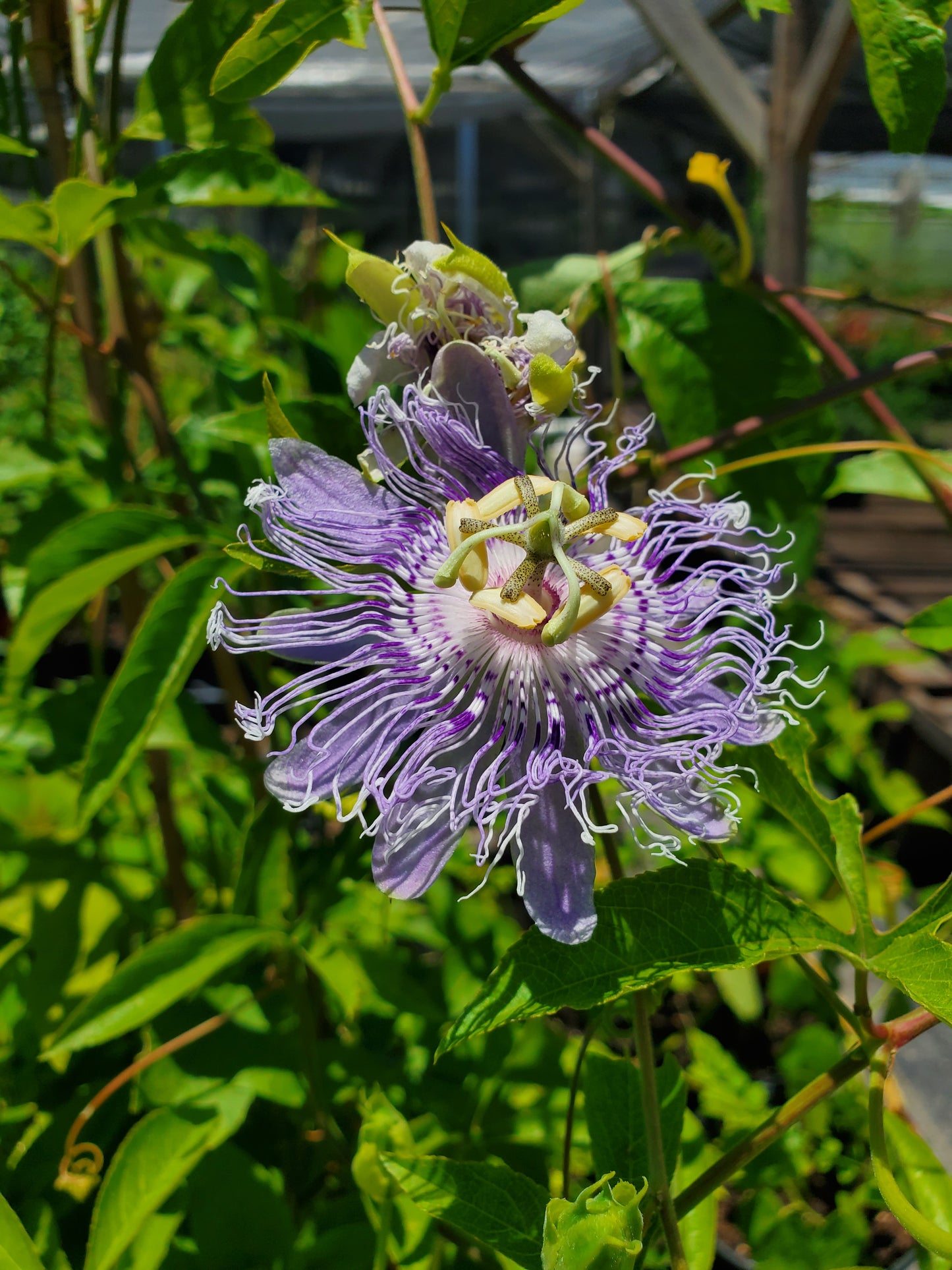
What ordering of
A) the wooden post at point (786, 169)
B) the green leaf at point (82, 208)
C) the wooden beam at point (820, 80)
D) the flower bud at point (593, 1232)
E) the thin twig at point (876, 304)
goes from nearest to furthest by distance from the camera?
the flower bud at point (593, 1232) < the green leaf at point (82, 208) < the thin twig at point (876, 304) < the wooden beam at point (820, 80) < the wooden post at point (786, 169)

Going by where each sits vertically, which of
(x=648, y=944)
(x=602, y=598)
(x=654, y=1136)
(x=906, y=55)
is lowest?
(x=654, y=1136)

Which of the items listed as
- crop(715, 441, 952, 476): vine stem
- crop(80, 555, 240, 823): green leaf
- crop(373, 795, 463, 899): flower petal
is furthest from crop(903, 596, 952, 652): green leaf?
crop(80, 555, 240, 823): green leaf

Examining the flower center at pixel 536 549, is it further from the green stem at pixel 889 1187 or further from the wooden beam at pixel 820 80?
the wooden beam at pixel 820 80

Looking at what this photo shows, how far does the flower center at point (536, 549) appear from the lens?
49 centimetres

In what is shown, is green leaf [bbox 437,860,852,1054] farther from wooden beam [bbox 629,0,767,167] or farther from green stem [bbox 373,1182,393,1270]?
wooden beam [bbox 629,0,767,167]

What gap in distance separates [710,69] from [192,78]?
5.81 feet

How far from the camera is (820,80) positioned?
1831 millimetres

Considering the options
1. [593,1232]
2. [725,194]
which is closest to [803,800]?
[593,1232]

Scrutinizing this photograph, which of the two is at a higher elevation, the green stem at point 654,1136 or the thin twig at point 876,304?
the thin twig at point 876,304

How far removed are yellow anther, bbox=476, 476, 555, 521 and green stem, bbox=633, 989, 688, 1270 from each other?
262 millimetres

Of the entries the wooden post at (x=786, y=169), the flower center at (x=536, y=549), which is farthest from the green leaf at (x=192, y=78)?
the wooden post at (x=786, y=169)

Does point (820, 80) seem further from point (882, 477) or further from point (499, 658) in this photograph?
point (499, 658)

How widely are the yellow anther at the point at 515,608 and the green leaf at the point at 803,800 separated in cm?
15

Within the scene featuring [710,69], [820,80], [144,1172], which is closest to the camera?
[144,1172]
